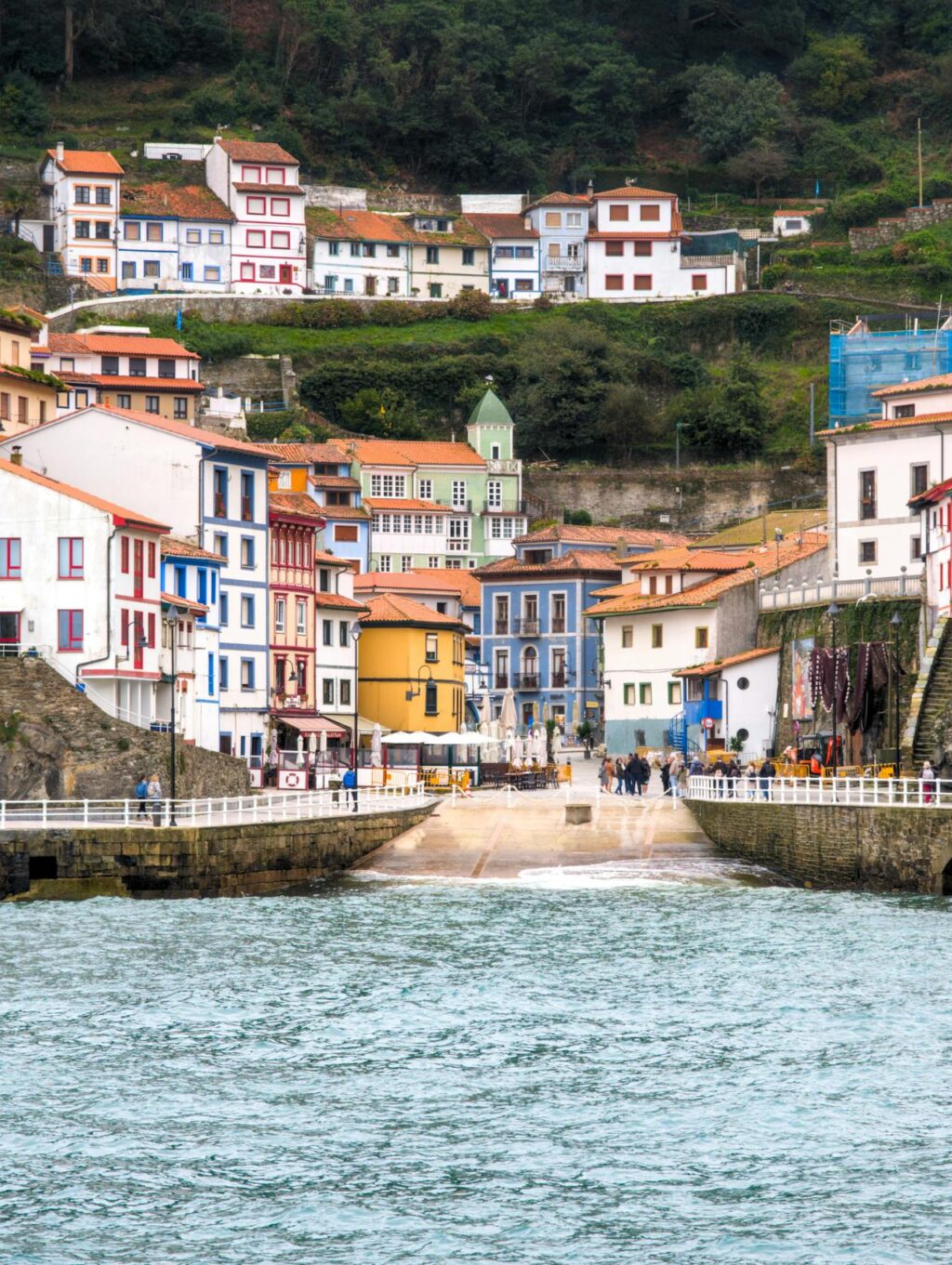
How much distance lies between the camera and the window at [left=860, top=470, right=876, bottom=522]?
271 ft

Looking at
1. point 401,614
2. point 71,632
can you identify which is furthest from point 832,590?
point 71,632

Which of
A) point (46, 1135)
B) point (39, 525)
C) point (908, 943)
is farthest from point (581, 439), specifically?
point (46, 1135)

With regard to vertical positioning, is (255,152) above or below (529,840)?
above

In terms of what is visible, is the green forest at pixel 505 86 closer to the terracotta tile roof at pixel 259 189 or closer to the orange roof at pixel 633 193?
the terracotta tile roof at pixel 259 189

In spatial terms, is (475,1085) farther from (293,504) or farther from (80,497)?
(293,504)

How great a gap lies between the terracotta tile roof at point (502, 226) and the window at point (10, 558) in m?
89.2

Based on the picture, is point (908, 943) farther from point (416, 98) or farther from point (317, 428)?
point (416, 98)

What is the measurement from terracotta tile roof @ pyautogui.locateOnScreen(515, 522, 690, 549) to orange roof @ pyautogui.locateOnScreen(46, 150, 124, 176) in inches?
1468

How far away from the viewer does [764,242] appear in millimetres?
150125

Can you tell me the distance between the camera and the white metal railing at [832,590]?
246 feet

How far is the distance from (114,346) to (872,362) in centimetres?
3526

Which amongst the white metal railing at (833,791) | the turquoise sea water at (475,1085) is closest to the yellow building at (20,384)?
the white metal railing at (833,791)

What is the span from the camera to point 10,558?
6309 cm

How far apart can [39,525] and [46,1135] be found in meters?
35.0
